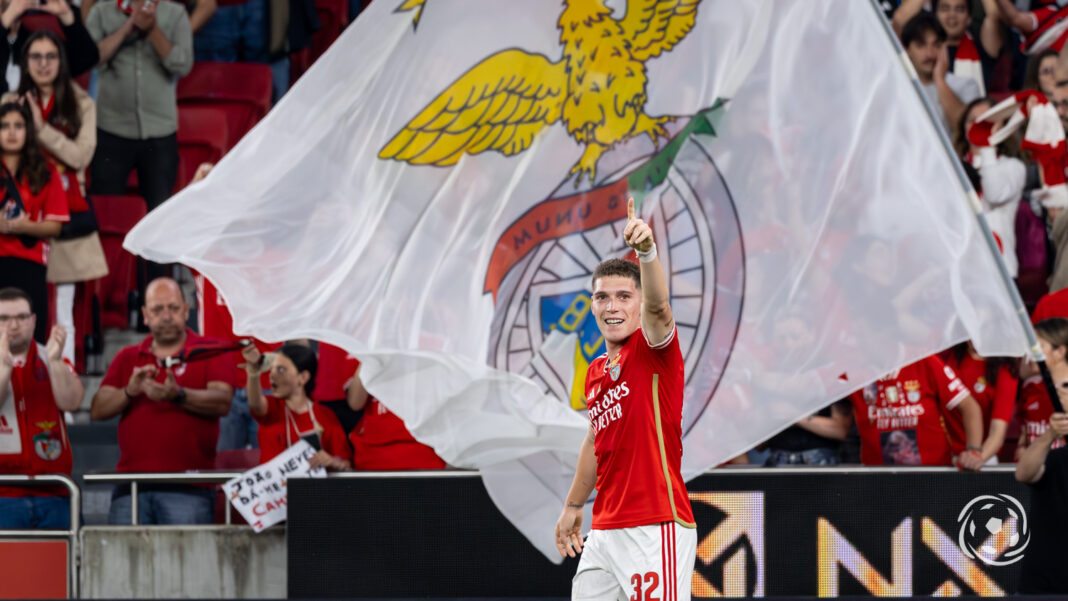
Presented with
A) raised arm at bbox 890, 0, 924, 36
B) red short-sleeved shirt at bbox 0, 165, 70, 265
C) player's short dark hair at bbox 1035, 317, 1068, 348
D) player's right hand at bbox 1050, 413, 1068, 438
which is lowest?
player's right hand at bbox 1050, 413, 1068, 438

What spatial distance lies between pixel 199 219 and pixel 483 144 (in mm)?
1433

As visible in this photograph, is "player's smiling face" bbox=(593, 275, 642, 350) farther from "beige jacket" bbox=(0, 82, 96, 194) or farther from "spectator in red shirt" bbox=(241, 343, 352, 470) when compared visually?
"beige jacket" bbox=(0, 82, 96, 194)

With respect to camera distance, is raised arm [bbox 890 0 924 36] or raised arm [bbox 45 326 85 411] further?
raised arm [bbox 890 0 924 36]

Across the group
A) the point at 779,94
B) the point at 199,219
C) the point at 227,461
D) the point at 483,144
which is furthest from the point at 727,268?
the point at 227,461

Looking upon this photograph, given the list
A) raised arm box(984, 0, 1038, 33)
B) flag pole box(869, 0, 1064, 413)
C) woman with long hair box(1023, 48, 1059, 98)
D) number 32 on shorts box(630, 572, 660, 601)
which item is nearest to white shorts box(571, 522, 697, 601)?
number 32 on shorts box(630, 572, 660, 601)

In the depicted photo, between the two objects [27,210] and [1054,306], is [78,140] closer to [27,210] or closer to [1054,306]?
[27,210]

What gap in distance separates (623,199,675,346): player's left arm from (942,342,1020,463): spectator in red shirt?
3222 millimetres

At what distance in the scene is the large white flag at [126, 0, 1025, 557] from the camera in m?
6.84

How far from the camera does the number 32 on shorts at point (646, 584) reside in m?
5.43

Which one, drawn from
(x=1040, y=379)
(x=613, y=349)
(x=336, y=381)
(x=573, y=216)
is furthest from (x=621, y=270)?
(x=336, y=381)

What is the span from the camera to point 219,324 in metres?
9.48

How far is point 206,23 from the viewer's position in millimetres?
11711

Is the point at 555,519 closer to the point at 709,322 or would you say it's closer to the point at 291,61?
the point at 709,322

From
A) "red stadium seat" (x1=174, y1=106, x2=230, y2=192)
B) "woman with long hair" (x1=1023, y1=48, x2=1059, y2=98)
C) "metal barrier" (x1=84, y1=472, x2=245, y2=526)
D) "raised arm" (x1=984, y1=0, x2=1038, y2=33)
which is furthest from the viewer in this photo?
"red stadium seat" (x1=174, y1=106, x2=230, y2=192)
